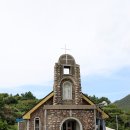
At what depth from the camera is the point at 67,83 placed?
122 ft

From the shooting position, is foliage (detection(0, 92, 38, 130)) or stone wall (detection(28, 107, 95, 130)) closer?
stone wall (detection(28, 107, 95, 130))

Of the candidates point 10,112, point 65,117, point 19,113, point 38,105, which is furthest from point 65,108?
point 19,113

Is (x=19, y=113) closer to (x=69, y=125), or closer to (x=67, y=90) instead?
(x=69, y=125)

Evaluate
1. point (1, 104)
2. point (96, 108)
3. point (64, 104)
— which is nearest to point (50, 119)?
point (64, 104)

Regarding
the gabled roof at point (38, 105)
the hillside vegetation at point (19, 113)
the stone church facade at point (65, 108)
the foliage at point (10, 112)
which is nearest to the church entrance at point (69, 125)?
the stone church facade at point (65, 108)

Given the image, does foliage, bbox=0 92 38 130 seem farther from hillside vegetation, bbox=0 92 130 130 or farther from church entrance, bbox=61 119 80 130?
church entrance, bbox=61 119 80 130

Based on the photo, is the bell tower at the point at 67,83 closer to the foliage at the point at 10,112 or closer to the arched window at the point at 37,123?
the arched window at the point at 37,123

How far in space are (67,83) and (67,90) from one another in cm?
75

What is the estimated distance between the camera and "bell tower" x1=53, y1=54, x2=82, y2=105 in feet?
120

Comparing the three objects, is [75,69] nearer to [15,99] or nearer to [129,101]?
[15,99]

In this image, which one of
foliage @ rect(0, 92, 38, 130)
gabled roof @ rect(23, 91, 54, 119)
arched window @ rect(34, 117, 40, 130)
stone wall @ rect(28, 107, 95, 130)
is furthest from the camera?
foliage @ rect(0, 92, 38, 130)

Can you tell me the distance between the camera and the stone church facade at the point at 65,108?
116 ft

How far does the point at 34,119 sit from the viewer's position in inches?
1474

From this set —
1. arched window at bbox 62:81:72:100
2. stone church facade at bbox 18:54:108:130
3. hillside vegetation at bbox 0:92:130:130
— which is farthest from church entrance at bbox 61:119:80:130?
hillside vegetation at bbox 0:92:130:130
